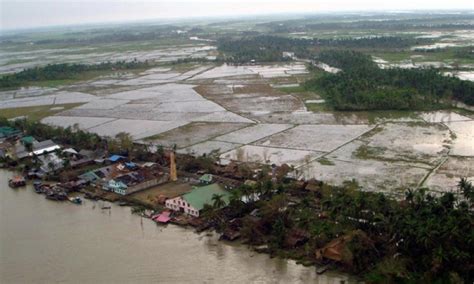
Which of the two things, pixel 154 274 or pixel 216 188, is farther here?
pixel 216 188

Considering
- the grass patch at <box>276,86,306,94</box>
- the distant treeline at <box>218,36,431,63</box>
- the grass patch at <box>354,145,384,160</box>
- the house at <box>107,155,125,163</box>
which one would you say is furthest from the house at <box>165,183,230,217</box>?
the distant treeline at <box>218,36,431,63</box>

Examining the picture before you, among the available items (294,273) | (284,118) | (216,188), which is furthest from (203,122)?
(294,273)

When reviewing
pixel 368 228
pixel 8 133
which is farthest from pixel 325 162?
pixel 8 133

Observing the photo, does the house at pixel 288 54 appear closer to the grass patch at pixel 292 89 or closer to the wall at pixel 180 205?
the grass patch at pixel 292 89

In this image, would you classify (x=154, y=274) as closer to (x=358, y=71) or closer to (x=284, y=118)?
(x=284, y=118)

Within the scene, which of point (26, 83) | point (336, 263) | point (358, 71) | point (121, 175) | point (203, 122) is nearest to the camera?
point (336, 263)

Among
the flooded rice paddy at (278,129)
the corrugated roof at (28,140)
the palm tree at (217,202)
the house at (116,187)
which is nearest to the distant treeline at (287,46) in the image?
the flooded rice paddy at (278,129)
